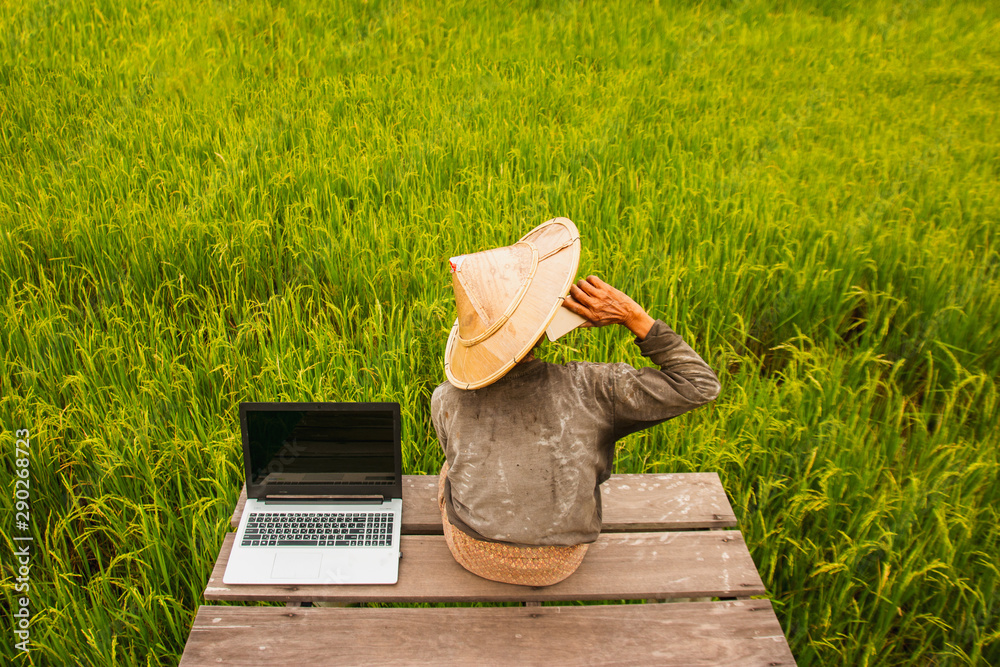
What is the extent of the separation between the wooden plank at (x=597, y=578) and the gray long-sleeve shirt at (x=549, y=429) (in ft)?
0.71

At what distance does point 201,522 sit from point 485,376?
1.19 metres

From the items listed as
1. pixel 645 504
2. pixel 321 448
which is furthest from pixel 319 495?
pixel 645 504

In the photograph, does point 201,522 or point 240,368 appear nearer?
point 201,522

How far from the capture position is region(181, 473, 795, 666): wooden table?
1582 mm

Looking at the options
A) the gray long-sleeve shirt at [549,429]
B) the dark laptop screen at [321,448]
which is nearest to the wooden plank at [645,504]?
the dark laptop screen at [321,448]

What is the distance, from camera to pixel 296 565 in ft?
5.85

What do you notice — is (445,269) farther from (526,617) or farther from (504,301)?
(526,617)

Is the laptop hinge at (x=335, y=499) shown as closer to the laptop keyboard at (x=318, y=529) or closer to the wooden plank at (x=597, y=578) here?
the laptop keyboard at (x=318, y=529)

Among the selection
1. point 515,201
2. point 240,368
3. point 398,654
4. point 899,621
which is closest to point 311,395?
point 240,368

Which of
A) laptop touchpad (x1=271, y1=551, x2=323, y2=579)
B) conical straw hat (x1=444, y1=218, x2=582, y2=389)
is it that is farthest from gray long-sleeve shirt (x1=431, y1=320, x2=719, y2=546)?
laptop touchpad (x1=271, y1=551, x2=323, y2=579)

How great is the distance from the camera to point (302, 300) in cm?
314

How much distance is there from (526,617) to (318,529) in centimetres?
66

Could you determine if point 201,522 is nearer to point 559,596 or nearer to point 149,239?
point 559,596

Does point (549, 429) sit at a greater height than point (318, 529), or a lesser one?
greater
